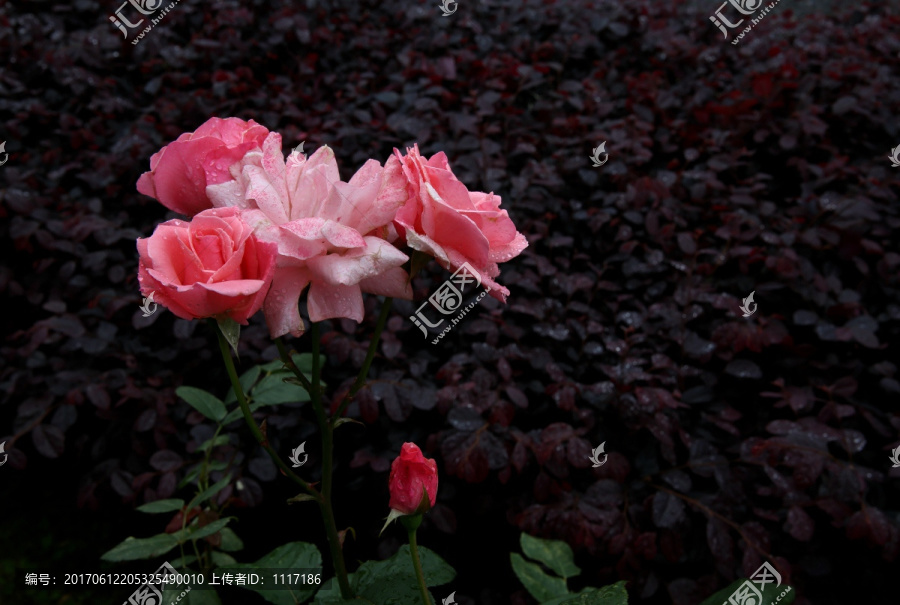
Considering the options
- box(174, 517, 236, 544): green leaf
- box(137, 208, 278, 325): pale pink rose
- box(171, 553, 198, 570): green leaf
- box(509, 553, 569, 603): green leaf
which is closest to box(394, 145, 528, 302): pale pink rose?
box(137, 208, 278, 325): pale pink rose

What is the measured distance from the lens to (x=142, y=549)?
1021 millimetres

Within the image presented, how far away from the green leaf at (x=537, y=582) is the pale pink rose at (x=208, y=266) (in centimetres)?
81

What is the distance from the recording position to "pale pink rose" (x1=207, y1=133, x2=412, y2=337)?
660mm

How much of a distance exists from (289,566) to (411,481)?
37cm

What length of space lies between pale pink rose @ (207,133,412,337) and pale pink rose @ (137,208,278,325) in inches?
1.1

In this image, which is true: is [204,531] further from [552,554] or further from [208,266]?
[552,554]

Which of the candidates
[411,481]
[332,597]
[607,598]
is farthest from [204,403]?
[607,598]

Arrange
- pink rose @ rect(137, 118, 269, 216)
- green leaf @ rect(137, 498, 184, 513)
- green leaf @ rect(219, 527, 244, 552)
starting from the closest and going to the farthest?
pink rose @ rect(137, 118, 269, 216) < green leaf @ rect(137, 498, 184, 513) < green leaf @ rect(219, 527, 244, 552)

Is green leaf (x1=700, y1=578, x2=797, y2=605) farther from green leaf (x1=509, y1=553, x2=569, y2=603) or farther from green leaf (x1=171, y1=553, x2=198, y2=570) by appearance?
green leaf (x1=171, y1=553, x2=198, y2=570)

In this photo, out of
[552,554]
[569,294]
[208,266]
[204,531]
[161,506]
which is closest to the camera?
[208,266]

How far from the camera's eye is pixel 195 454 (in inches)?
73.0

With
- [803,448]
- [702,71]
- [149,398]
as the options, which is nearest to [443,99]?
[702,71]

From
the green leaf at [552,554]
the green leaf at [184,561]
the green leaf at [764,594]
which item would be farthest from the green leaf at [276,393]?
the green leaf at [764,594]

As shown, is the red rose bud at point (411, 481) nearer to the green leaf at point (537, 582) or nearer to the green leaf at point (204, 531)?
the green leaf at point (204, 531)
